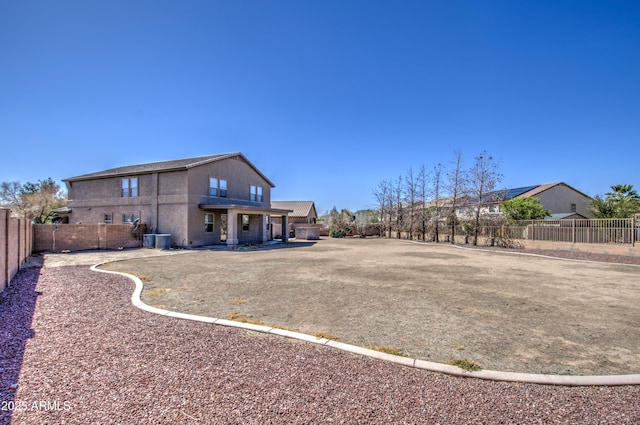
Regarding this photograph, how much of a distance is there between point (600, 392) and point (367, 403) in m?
2.34

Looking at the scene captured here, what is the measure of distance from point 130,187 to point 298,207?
2903 centimetres

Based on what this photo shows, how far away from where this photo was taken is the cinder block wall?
1541 centimetres

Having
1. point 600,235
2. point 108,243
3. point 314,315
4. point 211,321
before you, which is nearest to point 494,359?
point 314,315

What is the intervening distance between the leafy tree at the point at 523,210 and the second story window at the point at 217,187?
21301mm

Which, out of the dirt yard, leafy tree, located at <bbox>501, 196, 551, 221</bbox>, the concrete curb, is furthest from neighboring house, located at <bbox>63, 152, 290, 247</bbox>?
leafy tree, located at <bbox>501, 196, 551, 221</bbox>

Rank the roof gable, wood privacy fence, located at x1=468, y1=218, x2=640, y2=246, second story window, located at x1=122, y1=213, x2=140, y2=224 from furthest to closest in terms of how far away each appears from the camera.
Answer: the roof gable
second story window, located at x1=122, y1=213, x2=140, y2=224
wood privacy fence, located at x1=468, y1=218, x2=640, y2=246

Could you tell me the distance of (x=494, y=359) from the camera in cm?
372

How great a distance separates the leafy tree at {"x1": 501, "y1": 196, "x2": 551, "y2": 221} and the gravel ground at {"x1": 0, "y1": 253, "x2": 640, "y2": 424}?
79.8 ft

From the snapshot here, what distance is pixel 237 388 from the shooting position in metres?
3.01

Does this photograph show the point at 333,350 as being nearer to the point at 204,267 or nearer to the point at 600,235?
the point at 204,267

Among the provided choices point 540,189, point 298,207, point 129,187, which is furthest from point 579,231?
point 298,207

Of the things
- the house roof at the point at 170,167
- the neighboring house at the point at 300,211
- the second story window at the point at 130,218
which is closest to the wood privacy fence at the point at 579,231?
the house roof at the point at 170,167

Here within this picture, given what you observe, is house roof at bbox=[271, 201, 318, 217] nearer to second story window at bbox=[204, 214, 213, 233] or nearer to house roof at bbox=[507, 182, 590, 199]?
second story window at bbox=[204, 214, 213, 233]

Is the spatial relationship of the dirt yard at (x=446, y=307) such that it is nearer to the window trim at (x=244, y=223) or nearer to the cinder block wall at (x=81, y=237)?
the cinder block wall at (x=81, y=237)
